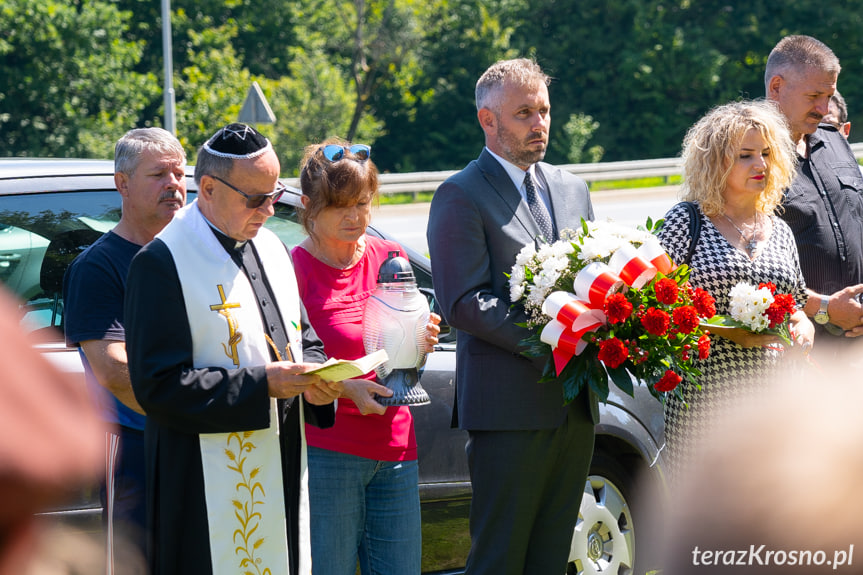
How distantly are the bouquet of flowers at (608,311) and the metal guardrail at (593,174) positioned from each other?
1926 centimetres

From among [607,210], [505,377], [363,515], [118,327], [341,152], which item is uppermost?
[341,152]

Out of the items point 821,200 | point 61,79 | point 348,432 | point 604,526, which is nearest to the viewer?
point 348,432

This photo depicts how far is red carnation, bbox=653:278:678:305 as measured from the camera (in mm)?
3449

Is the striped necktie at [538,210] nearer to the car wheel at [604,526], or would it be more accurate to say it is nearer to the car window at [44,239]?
the car wheel at [604,526]

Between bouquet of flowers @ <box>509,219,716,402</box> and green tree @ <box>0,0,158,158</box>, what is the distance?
82.7 feet

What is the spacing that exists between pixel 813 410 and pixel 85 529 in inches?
119

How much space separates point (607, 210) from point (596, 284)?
1763 cm

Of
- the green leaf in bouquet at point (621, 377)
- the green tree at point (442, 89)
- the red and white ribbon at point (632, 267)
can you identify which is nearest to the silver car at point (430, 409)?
the green leaf in bouquet at point (621, 377)

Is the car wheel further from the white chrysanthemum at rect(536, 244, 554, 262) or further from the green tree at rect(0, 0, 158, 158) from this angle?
the green tree at rect(0, 0, 158, 158)

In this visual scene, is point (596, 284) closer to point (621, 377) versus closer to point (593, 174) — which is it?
point (621, 377)

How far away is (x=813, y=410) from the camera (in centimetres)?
129

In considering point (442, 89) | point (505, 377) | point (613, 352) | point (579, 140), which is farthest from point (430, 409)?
point (442, 89)

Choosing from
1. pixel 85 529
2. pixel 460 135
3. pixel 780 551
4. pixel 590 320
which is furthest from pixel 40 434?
pixel 460 135

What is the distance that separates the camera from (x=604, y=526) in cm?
495
